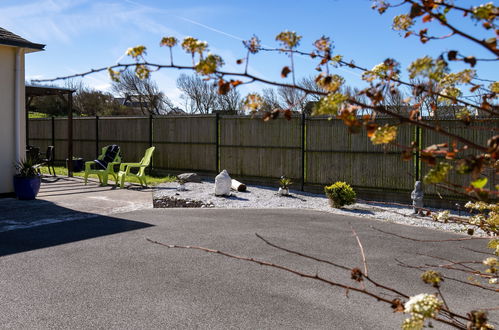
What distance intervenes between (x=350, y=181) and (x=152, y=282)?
24.8 ft

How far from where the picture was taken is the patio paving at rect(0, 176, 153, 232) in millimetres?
8000

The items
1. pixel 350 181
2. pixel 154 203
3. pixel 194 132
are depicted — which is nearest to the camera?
pixel 154 203

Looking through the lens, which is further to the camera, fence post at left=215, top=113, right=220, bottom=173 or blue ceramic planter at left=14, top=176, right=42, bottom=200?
fence post at left=215, top=113, right=220, bottom=173

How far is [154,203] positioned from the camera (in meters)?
10.0

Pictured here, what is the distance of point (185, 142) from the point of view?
14695mm

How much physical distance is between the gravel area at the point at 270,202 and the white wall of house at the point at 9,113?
3064mm

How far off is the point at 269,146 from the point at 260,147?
0.28m

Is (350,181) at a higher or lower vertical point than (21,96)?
lower

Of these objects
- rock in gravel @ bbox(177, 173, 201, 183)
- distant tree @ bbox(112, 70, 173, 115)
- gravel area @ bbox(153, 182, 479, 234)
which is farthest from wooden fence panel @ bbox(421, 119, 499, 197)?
distant tree @ bbox(112, 70, 173, 115)

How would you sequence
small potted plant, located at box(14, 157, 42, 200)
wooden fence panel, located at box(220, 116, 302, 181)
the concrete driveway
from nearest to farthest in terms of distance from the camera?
the concrete driveway → small potted plant, located at box(14, 157, 42, 200) → wooden fence panel, located at box(220, 116, 302, 181)

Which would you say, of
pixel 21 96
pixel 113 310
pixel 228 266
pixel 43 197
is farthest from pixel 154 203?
pixel 113 310

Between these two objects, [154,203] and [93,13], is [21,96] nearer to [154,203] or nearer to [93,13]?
[93,13]

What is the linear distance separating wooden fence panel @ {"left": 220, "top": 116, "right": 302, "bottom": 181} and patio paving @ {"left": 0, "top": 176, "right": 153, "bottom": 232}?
2.60 metres

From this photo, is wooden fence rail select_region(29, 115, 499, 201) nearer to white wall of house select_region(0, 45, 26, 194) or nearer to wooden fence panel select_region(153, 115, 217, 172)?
wooden fence panel select_region(153, 115, 217, 172)
